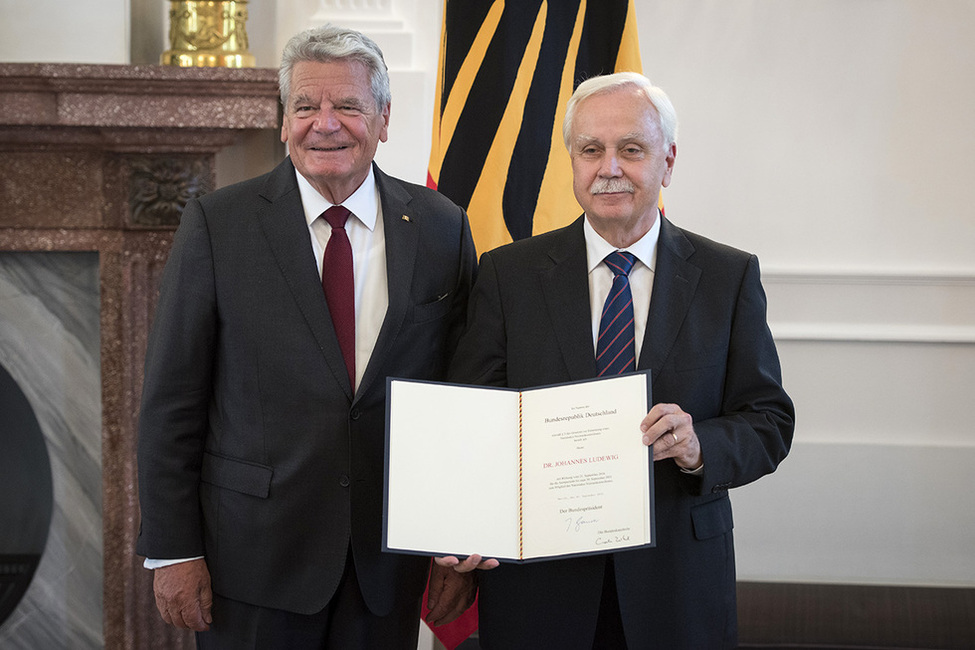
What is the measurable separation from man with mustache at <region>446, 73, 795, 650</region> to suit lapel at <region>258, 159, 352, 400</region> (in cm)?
22

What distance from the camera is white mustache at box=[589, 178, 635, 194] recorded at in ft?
5.06

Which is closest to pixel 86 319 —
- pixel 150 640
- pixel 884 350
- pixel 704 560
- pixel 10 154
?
pixel 10 154

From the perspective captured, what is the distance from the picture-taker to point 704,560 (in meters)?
1.54

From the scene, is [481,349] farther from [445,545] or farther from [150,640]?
[150,640]

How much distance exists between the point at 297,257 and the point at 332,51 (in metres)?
0.36

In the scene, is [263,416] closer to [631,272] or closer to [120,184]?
[631,272]

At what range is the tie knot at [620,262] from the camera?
1.58 m

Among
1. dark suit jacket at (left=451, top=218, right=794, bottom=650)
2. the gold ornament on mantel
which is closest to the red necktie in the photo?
dark suit jacket at (left=451, top=218, right=794, bottom=650)

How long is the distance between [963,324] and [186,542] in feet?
8.17

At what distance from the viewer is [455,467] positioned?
146 cm

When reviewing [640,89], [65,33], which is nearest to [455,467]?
[640,89]

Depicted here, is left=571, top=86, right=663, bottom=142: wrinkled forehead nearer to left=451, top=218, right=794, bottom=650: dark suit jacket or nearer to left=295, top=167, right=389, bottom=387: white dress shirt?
left=451, top=218, right=794, bottom=650: dark suit jacket

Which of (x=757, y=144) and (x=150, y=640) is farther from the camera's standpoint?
(x=757, y=144)
